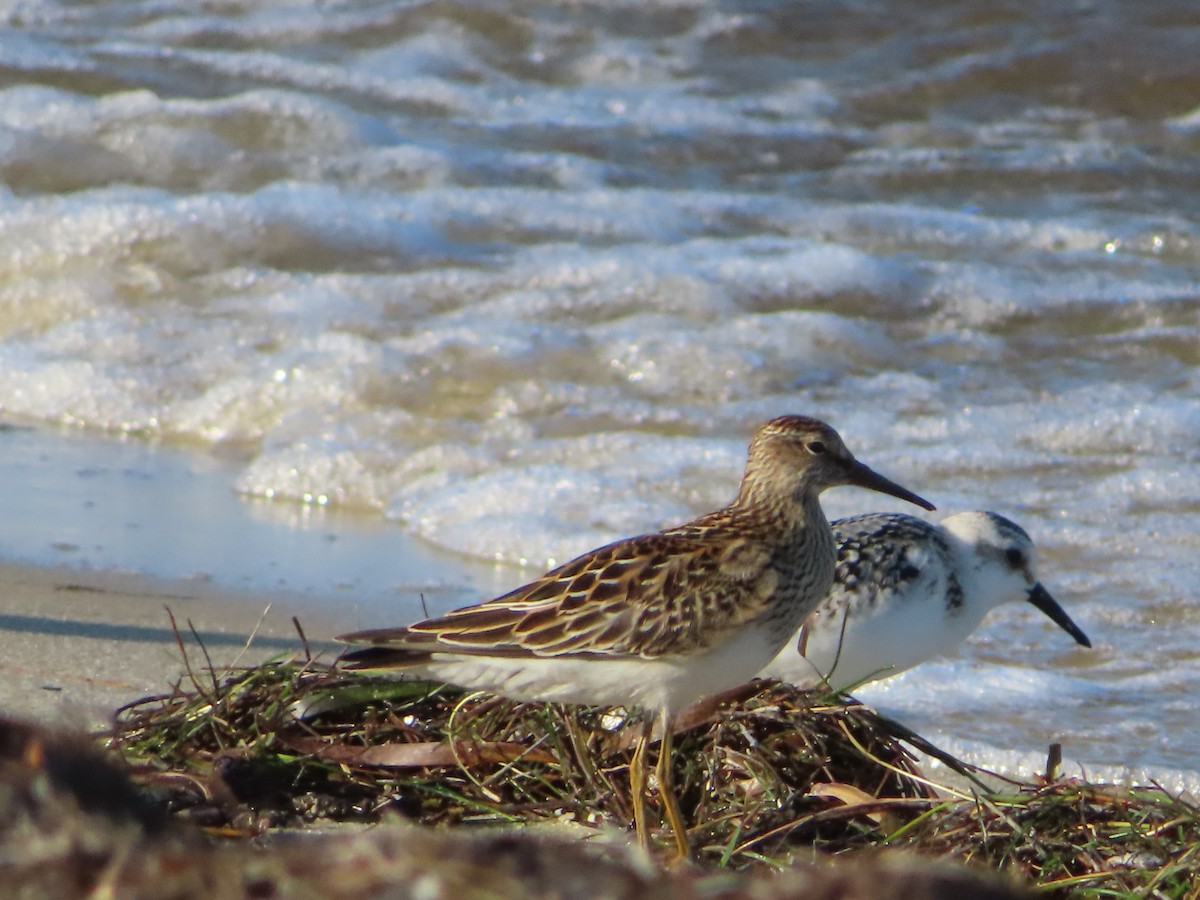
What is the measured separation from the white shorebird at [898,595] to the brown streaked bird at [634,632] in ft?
2.05

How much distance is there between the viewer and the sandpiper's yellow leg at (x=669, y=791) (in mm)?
2891

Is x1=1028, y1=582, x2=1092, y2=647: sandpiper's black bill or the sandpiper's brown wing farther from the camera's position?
x1=1028, y1=582, x2=1092, y2=647: sandpiper's black bill

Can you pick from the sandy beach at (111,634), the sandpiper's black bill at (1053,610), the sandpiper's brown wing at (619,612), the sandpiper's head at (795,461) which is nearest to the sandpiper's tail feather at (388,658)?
the sandpiper's brown wing at (619,612)

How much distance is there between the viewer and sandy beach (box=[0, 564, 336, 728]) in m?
3.63

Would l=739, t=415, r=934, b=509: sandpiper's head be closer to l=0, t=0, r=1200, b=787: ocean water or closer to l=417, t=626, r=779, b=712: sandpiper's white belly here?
l=417, t=626, r=779, b=712: sandpiper's white belly

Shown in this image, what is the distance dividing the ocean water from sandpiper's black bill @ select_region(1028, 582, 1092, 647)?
117 mm

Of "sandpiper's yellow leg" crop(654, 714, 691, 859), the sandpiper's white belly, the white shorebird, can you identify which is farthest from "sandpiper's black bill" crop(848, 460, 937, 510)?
"sandpiper's yellow leg" crop(654, 714, 691, 859)

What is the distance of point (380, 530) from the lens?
5.58m

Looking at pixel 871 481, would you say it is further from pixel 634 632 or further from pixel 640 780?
pixel 640 780

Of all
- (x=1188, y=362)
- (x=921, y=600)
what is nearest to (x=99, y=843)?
(x=921, y=600)

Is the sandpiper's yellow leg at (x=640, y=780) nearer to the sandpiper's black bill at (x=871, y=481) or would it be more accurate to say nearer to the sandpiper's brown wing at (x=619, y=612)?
the sandpiper's brown wing at (x=619, y=612)

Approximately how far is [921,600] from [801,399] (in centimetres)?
271

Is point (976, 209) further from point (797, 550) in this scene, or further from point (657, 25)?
point (797, 550)

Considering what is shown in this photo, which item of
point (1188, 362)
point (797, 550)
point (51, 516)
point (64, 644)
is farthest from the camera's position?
point (1188, 362)
